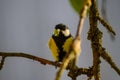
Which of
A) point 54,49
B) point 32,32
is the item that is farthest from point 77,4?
point 32,32

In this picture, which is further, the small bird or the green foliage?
the small bird

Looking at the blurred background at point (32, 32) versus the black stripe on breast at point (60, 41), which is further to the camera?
the blurred background at point (32, 32)

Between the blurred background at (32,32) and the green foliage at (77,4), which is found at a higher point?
the green foliage at (77,4)

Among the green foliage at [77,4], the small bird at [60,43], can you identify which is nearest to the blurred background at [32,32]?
the small bird at [60,43]

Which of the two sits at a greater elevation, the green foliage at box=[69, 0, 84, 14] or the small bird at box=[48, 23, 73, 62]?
the green foliage at box=[69, 0, 84, 14]

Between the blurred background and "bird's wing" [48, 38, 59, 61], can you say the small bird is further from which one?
the blurred background

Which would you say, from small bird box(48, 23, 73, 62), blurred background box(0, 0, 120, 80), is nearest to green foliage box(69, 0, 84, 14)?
small bird box(48, 23, 73, 62)

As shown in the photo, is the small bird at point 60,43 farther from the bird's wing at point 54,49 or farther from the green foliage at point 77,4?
the green foliage at point 77,4

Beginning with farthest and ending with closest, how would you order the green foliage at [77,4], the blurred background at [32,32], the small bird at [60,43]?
the blurred background at [32,32] → the small bird at [60,43] → the green foliage at [77,4]

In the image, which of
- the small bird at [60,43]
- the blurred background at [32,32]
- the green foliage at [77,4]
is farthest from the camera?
the blurred background at [32,32]

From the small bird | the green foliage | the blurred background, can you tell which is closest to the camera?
the green foliage
